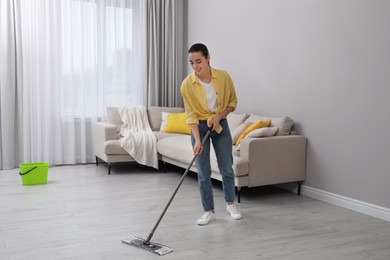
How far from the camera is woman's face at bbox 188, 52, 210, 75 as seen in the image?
285 centimetres

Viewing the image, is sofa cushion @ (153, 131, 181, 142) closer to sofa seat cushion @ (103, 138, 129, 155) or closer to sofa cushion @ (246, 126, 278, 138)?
sofa seat cushion @ (103, 138, 129, 155)

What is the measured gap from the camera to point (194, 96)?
297cm

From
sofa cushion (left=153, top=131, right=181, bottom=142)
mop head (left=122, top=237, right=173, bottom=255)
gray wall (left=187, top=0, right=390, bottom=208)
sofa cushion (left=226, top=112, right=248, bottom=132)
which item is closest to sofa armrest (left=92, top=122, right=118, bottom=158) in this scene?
sofa cushion (left=153, top=131, right=181, bottom=142)

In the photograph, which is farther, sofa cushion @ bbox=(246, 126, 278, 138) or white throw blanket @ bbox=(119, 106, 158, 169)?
white throw blanket @ bbox=(119, 106, 158, 169)

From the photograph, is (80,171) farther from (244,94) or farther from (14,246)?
(14,246)

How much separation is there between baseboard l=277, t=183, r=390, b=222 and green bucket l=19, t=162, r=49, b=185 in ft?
7.76

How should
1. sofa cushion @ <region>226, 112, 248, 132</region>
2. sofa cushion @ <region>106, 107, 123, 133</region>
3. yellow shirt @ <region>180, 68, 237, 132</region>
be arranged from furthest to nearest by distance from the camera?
sofa cushion @ <region>106, 107, 123, 133</region>
sofa cushion @ <region>226, 112, 248, 132</region>
yellow shirt @ <region>180, 68, 237, 132</region>

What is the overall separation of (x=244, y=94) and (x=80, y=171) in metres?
2.07

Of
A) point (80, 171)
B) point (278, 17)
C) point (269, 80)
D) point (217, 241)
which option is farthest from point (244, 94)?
point (217, 241)

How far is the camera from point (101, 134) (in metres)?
5.00

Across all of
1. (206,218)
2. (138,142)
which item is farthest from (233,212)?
(138,142)

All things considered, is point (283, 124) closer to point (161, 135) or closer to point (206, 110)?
point (206, 110)

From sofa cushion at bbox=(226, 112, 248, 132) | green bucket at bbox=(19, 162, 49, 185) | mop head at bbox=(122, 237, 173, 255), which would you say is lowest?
mop head at bbox=(122, 237, 173, 255)

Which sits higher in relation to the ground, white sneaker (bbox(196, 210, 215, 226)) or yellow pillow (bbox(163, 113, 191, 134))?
yellow pillow (bbox(163, 113, 191, 134))
